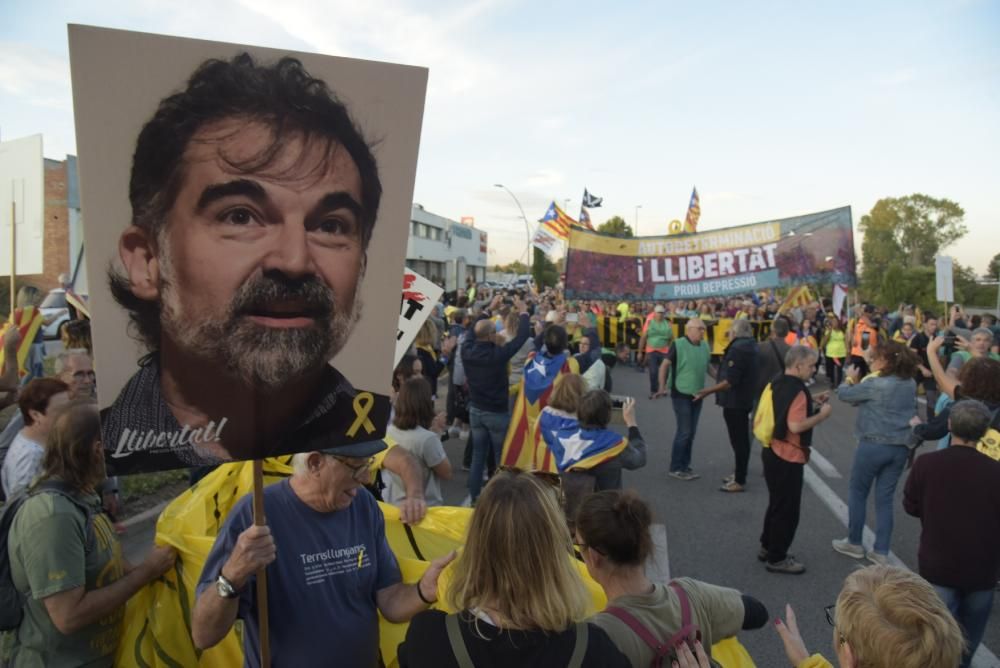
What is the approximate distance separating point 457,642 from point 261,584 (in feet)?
2.27

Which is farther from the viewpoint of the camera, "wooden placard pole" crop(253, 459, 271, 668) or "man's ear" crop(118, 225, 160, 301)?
"wooden placard pole" crop(253, 459, 271, 668)

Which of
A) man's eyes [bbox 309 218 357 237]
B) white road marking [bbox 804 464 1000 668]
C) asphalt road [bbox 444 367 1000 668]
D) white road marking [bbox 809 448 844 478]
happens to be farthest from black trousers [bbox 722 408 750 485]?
man's eyes [bbox 309 218 357 237]

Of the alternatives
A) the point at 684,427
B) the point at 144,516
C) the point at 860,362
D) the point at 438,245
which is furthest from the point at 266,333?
the point at 438,245

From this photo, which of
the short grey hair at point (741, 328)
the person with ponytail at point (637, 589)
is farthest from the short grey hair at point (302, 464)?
the short grey hair at point (741, 328)

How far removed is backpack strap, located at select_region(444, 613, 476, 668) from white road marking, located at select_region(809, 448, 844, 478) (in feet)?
23.3

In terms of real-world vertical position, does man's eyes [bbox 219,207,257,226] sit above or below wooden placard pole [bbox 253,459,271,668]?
above

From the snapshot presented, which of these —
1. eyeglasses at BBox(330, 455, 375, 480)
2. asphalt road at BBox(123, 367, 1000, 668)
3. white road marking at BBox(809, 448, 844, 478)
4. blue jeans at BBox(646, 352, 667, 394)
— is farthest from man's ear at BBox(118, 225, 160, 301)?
blue jeans at BBox(646, 352, 667, 394)

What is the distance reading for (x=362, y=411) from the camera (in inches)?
78.9

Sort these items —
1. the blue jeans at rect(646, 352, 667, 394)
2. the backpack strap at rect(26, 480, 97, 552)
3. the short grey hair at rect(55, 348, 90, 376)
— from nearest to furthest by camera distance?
the backpack strap at rect(26, 480, 97, 552), the short grey hair at rect(55, 348, 90, 376), the blue jeans at rect(646, 352, 667, 394)

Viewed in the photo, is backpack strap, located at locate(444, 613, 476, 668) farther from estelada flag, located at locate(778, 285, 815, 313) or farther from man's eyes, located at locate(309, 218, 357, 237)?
estelada flag, located at locate(778, 285, 815, 313)

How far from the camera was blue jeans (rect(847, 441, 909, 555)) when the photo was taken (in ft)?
17.0

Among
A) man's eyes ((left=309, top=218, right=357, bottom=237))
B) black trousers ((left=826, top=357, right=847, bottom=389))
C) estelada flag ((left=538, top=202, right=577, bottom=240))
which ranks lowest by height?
black trousers ((left=826, top=357, right=847, bottom=389))

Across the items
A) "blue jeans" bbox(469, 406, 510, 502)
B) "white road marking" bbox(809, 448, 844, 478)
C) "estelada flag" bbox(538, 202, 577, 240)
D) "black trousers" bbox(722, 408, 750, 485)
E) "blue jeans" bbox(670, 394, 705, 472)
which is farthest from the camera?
"estelada flag" bbox(538, 202, 577, 240)

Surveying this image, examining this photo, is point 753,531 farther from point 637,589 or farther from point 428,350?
point 428,350
